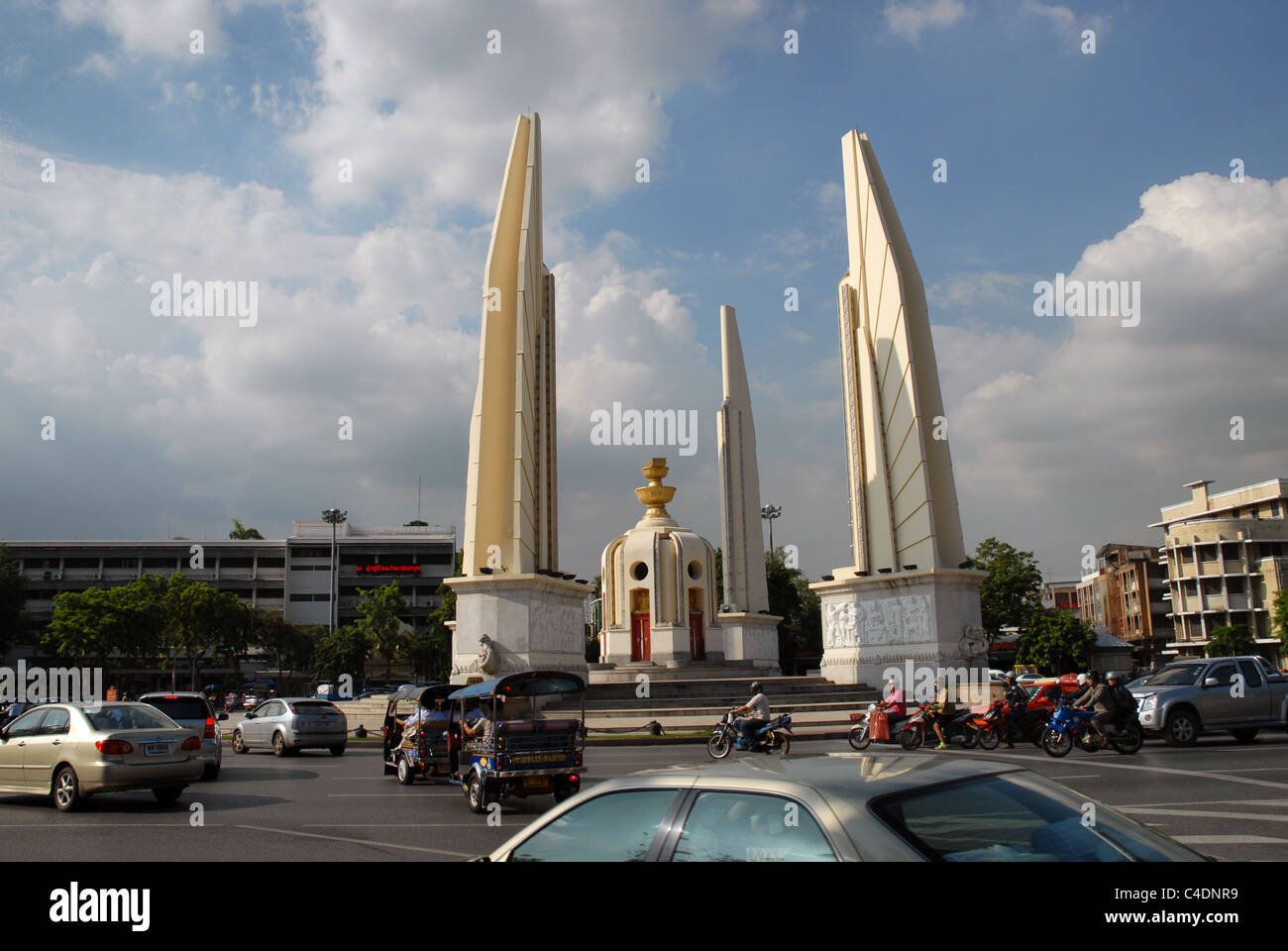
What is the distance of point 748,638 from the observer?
38.2 metres

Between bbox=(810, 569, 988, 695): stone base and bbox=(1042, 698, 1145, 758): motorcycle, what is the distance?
412 inches

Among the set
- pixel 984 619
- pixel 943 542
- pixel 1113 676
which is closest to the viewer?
pixel 1113 676

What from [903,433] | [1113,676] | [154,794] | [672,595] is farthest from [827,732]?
[672,595]

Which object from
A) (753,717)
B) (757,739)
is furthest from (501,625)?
(757,739)

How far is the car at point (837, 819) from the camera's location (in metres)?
3.06

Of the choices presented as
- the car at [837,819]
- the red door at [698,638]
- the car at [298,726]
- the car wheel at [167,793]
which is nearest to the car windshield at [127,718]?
the car wheel at [167,793]

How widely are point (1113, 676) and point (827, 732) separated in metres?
7.04

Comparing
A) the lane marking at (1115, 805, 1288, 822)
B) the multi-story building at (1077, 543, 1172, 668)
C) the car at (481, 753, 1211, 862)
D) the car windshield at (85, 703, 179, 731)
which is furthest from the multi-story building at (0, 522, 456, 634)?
the car at (481, 753, 1211, 862)

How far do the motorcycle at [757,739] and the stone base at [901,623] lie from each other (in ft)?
35.0

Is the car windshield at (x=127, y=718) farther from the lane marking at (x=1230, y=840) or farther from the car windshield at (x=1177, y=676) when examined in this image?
the car windshield at (x=1177, y=676)

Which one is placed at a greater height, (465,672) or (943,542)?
(943,542)

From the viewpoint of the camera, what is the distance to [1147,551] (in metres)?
70.6

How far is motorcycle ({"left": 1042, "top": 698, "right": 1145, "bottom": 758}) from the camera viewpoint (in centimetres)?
1566
